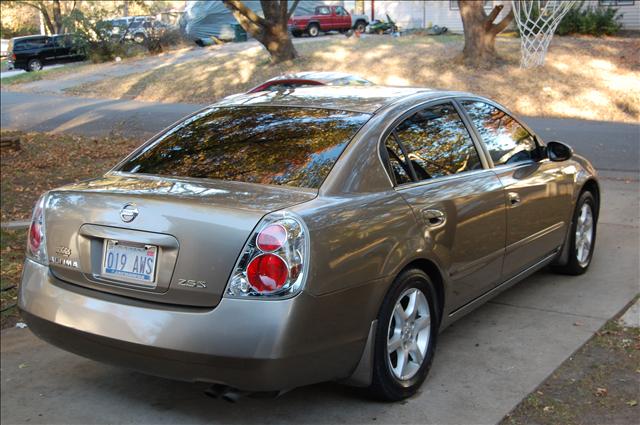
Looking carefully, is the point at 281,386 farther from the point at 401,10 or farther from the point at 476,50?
the point at 401,10

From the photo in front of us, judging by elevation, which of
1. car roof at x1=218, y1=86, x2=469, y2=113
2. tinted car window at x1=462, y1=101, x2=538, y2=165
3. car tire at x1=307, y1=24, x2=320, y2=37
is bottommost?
car tire at x1=307, y1=24, x2=320, y2=37

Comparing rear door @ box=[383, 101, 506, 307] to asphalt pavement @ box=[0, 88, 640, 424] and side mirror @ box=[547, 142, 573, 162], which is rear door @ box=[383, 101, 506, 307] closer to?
asphalt pavement @ box=[0, 88, 640, 424]

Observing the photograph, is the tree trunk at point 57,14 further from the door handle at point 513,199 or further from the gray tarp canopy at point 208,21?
the door handle at point 513,199

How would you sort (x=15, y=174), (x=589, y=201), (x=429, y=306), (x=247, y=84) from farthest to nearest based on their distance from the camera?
(x=247, y=84) < (x=15, y=174) < (x=589, y=201) < (x=429, y=306)

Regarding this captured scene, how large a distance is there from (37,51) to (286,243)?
3685 centimetres

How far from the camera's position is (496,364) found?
4707 mm

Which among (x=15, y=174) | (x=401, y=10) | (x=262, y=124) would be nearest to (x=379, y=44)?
(x=401, y=10)

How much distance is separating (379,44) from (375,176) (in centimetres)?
2276

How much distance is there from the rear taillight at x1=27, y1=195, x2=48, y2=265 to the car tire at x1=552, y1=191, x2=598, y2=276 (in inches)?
157

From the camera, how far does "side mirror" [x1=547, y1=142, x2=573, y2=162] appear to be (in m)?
5.82

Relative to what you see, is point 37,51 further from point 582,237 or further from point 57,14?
point 582,237

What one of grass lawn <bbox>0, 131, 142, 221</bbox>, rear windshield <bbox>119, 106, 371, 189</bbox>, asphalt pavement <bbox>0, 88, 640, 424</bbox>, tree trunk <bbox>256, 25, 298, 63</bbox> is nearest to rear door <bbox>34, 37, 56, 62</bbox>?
tree trunk <bbox>256, 25, 298, 63</bbox>

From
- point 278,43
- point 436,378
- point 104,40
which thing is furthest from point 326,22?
point 436,378

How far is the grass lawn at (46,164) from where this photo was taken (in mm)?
9172
